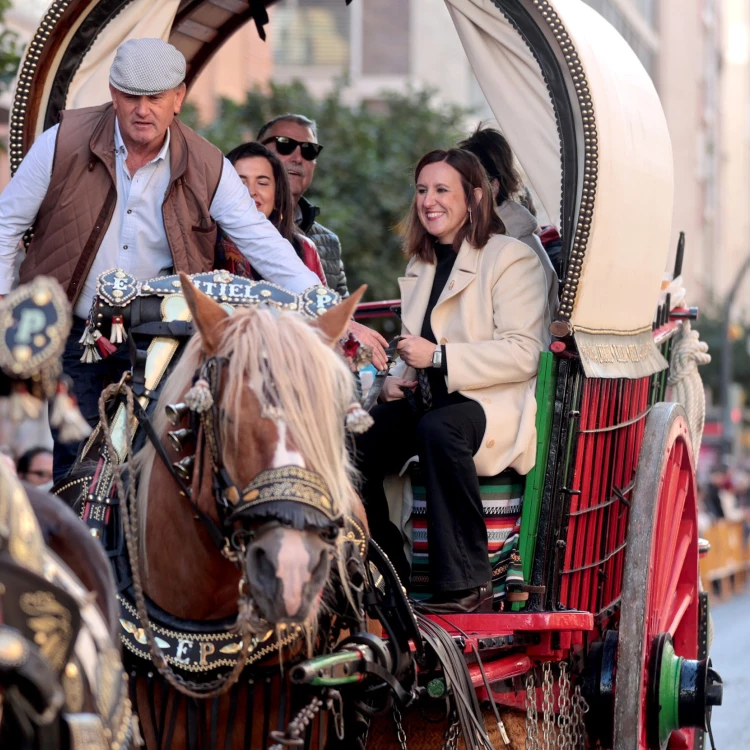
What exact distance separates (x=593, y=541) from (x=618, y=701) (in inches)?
28.8

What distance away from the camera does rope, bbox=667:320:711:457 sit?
6887 mm

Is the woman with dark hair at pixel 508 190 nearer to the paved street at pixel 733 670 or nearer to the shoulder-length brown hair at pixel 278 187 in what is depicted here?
the shoulder-length brown hair at pixel 278 187

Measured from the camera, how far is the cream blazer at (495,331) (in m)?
5.20

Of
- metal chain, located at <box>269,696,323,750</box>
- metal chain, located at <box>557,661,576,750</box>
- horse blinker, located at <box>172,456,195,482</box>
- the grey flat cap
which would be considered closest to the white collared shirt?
the grey flat cap

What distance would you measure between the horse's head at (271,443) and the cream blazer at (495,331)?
4.63 feet

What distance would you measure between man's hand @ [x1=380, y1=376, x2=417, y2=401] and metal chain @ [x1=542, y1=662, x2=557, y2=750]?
110cm

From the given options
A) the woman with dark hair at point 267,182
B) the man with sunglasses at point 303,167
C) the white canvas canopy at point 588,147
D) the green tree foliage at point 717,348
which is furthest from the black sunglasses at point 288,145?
the green tree foliage at point 717,348

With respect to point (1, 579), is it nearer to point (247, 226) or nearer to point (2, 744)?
point (2, 744)

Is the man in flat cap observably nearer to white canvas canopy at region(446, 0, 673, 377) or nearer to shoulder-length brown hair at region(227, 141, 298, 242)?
shoulder-length brown hair at region(227, 141, 298, 242)

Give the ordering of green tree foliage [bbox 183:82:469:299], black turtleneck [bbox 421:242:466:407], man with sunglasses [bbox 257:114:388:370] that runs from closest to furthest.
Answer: black turtleneck [bbox 421:242:466:407], man with sunglasses [bbox 257:114:388:370], green tree foliage [bbox 183:82:469:299]

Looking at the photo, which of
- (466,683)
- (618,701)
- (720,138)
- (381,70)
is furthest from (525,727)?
(720,138)

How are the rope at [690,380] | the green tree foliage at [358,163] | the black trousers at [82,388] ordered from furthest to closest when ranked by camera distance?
the green tree foliage at [358,163]
the rope at [690,380]
the black trousers at [82,388]

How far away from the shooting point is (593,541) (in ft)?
18.5

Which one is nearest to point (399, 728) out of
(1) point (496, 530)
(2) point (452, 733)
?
(2) point (452, 733)
